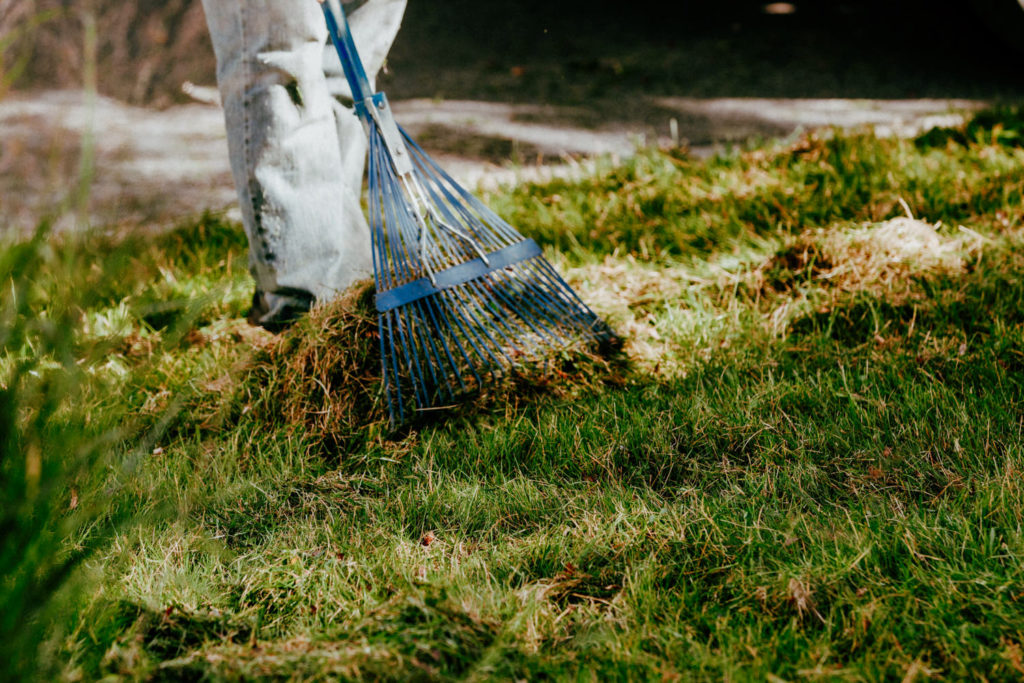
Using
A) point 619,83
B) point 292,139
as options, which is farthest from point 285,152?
point 619,83

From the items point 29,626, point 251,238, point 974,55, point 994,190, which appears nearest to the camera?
point 29,626

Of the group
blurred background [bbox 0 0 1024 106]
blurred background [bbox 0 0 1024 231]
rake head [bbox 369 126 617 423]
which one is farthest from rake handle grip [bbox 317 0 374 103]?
blurred background [bbox 0 0 1024 106]

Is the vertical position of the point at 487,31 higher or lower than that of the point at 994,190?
higher

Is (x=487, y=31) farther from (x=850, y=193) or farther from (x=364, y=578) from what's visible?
(x=364, y=578)

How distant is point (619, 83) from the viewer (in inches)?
182

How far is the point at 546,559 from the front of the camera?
1463mm

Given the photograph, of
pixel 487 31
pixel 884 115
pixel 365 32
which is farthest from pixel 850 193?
pixel 487 31

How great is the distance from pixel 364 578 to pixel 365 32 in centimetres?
159

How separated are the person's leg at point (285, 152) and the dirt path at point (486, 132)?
1.03 meters

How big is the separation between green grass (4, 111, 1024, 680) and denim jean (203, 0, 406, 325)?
0.24m

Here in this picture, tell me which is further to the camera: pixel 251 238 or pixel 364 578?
pixel 251 238

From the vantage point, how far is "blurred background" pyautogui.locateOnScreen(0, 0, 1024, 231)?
12.1 feet

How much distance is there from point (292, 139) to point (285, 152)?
4 centimetres

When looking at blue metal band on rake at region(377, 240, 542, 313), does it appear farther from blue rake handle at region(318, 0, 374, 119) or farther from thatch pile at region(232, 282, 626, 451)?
blue rake handle at region(318, 0, 374, 119)
